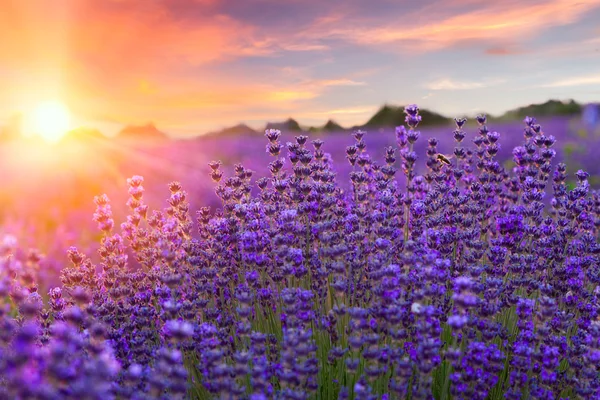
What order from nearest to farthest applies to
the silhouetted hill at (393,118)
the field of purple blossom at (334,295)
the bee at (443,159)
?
the field of purple blossom at (334,295)
the bee at (443,159)
the silhouetted hill at (393,118)

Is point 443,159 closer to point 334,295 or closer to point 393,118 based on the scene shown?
point 334,295

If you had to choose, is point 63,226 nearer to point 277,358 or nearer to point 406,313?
point 277,358

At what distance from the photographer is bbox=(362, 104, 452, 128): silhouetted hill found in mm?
26234

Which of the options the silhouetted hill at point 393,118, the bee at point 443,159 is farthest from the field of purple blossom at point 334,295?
the silhouetted hill at point 393,118

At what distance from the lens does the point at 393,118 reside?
26.4m

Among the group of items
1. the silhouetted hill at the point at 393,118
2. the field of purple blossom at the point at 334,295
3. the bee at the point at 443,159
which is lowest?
the field of purple blossom at the point at 334,295

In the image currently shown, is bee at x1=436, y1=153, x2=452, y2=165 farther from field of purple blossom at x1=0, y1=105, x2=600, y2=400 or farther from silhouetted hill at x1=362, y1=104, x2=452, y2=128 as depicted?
silhouetted hill at x1=362, y1=104, x2=452, y2=128

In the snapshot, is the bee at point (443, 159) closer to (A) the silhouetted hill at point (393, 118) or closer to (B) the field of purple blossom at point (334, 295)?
(B) the field of purple blossom at point (334, 295)

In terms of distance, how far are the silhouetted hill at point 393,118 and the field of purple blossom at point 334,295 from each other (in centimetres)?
2021

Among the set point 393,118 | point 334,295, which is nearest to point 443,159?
point 334,295

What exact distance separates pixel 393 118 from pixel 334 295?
23.0m

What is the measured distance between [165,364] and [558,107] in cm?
2736

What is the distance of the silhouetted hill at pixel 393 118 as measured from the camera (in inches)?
1033

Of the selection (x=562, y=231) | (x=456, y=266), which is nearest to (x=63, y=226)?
(x=456, y=266)
